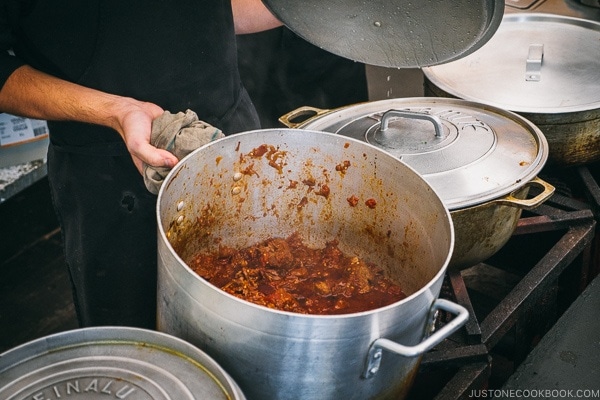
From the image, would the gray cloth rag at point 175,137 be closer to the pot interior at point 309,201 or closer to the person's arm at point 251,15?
the pot interior at point 309,201

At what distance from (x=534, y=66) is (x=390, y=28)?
801 millimetres

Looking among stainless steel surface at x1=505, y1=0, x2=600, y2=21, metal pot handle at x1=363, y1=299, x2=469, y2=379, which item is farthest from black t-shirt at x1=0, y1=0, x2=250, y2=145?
stainless steel surface at x1=505, y1=0, x2=600, y2=21

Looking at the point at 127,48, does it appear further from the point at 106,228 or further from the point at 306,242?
the point at 306,242

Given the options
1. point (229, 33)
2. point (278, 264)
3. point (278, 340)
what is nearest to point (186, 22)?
point (229, 33)

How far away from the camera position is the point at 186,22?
1.86 m

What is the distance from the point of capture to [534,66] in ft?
7.18

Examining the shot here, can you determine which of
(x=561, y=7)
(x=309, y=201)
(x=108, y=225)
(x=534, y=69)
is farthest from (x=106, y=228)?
(x=561, y=7)

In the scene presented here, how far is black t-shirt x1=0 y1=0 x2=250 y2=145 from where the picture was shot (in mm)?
1729

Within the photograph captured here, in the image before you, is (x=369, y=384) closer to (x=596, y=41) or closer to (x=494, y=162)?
(x=494, y=162)

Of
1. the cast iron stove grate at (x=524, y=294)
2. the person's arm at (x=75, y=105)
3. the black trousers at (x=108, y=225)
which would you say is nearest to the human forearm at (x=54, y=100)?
the person's arm at (x=75, y=105)

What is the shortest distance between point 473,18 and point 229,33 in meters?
0.80

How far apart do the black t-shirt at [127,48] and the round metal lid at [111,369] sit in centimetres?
95

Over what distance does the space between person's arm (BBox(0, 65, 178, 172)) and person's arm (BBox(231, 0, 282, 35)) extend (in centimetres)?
71

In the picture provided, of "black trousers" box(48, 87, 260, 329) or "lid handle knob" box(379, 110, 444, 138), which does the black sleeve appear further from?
"lid handle knob" box(379, 110, 444, 138)
